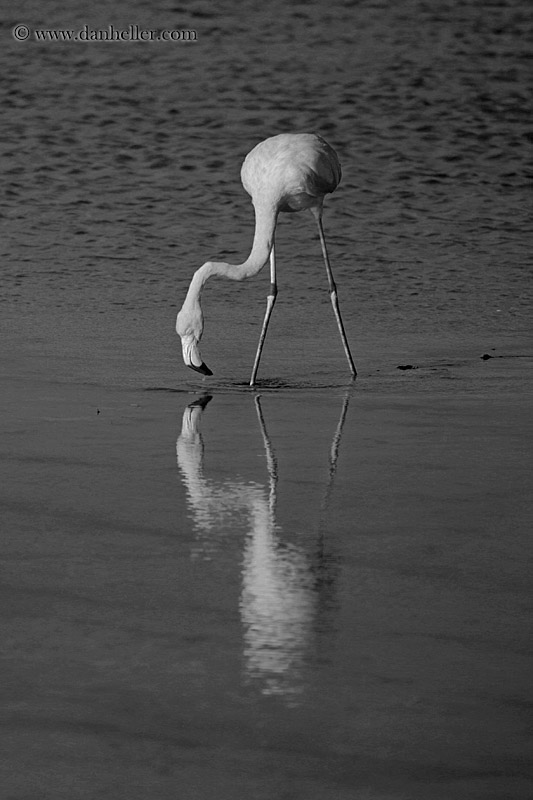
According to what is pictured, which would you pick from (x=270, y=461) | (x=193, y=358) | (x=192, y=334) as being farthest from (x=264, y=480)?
(x=192, y=334)

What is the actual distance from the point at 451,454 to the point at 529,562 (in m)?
1.60

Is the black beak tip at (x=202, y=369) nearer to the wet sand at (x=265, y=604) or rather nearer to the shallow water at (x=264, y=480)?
the shallow water at (x=264, y=480)

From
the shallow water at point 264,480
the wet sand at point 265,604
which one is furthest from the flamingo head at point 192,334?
the wet sand at point 265,604

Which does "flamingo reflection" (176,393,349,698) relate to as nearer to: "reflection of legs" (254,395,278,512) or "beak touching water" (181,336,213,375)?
"reflection of legs" (254,395,278,512)

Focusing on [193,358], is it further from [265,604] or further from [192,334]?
[265,604]

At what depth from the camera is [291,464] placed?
233 inches

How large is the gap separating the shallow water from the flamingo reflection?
12 millimetres

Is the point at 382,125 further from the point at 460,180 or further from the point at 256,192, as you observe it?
the point at 256,192

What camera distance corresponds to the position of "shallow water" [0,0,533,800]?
3.23m

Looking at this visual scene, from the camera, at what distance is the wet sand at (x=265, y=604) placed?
3121 millimetres

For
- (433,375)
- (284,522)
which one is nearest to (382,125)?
(433,375)

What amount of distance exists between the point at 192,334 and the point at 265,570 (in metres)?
3.72

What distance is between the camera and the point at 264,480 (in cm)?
564

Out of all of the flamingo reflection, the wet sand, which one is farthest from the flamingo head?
the flamingo reflection
